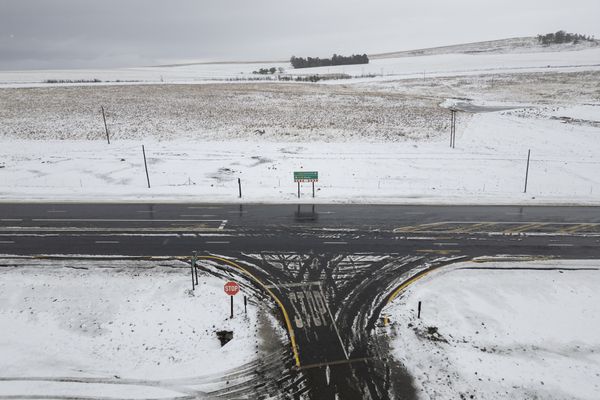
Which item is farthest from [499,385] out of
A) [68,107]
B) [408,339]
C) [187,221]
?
[68,107]

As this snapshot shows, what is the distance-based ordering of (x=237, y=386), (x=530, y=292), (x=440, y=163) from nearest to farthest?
(x=237, y=386) < (x=530, y=292) < (x=440, y=163)

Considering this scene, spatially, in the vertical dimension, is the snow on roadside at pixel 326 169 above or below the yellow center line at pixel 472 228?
above

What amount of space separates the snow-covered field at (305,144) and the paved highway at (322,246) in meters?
3.48

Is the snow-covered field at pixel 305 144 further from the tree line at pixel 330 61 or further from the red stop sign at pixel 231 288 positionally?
the tree line at pixel 330 61

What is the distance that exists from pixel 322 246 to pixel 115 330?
12714mm

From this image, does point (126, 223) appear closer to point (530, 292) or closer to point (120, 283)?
point (120, 283)

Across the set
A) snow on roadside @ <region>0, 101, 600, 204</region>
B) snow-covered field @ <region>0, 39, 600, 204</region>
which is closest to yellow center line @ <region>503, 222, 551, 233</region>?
snow-covered field @ <region>0, 39, 600, 204</region>

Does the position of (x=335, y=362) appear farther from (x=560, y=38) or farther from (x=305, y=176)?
(x=560, y=38)

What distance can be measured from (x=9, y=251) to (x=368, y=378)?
23.4m

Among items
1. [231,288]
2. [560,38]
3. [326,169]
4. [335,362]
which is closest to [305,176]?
[326,169]

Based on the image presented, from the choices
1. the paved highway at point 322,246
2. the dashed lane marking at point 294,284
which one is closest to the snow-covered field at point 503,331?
the paved highway at point 322,246

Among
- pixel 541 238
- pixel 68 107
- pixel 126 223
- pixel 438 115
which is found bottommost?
pixel 541 238

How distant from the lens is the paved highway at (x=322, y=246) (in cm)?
1547

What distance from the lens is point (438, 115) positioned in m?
65.9
